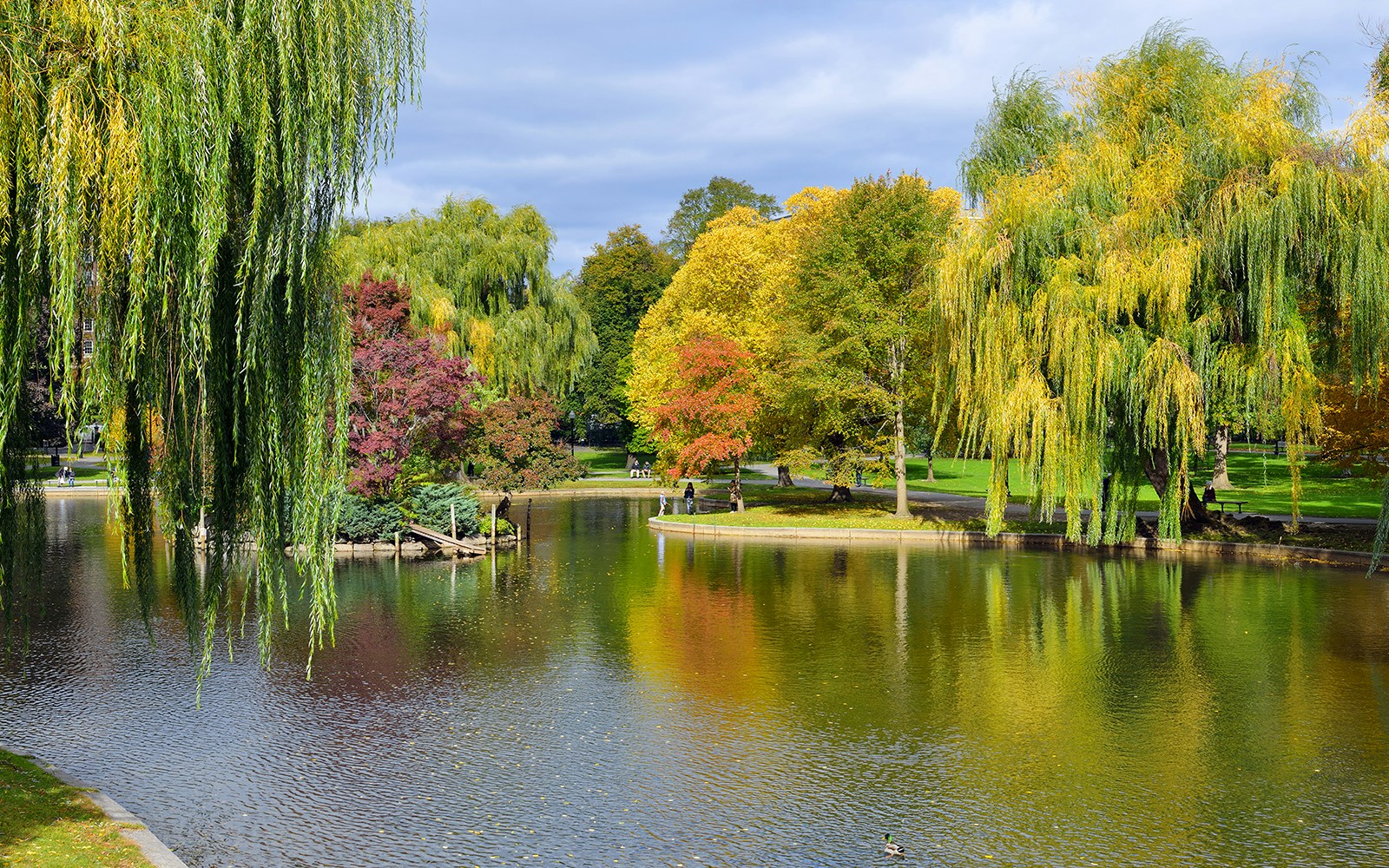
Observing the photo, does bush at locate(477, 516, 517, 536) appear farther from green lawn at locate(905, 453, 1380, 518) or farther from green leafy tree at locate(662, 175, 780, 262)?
green leafy tree at locate(662, 175, 780, 262)

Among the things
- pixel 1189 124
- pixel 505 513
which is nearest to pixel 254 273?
pixel 1189 124

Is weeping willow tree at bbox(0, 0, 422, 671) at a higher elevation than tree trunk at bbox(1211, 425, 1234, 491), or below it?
higher

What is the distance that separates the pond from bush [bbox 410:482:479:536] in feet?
26.0

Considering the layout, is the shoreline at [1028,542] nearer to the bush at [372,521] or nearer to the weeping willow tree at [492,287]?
the bush at [372,521]

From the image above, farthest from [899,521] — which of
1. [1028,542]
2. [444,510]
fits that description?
[444,510]

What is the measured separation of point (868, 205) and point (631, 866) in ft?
107

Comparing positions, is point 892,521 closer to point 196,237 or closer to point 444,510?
point 444,510

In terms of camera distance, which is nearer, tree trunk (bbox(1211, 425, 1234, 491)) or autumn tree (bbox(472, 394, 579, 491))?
autumn tree (bbox(472, 394, 579, 491))

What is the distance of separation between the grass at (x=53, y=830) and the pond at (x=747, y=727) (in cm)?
75

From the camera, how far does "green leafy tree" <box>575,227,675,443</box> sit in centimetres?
6900

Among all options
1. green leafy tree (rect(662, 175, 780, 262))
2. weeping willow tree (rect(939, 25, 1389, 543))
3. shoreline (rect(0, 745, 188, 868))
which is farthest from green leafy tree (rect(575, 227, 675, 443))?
shoreline (rect(0, 745, 188, 868))

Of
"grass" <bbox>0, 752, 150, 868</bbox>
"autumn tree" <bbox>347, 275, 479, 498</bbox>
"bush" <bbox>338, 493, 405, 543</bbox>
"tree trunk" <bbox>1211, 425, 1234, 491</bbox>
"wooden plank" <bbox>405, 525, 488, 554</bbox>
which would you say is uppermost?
"autumn tree" <bbox>347, 275, 479, 498</bbox>

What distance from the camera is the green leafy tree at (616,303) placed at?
226 ft

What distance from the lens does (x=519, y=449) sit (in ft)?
129
